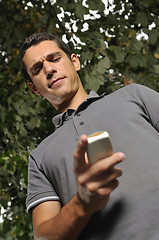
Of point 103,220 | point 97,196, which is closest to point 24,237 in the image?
point 103,220

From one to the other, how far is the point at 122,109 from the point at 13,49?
1.20 m

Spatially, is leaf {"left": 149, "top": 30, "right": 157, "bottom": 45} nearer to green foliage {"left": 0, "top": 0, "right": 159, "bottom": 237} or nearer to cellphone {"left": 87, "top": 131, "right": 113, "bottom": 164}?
green foliage {"left": 0, "top": 0, "right": 159, "bottom": 237}

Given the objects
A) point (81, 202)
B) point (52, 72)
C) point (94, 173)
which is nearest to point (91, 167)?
point (94, 173)

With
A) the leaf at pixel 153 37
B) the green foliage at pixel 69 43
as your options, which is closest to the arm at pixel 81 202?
the green foliage at pixel 69 43

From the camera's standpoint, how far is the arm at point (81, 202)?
0.51m

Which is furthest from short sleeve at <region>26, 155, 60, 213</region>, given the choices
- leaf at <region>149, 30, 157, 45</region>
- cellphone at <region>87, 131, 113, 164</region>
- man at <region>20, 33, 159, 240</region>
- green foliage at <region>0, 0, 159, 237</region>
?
leaf at <region>149, 30, 157, 45</region>

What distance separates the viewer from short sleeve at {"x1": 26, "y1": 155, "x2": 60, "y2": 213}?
0.77 meters

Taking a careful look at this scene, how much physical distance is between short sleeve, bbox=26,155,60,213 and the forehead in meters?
0.30

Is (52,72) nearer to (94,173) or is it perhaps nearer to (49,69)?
(49,69)

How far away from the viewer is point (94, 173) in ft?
1.66

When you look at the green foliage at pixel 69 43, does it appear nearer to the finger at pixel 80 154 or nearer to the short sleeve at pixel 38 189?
the short sleeve at pixel 38 189

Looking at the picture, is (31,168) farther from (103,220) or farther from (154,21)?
(154,21)

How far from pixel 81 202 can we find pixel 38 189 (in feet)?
0.72

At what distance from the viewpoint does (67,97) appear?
91 cm
